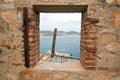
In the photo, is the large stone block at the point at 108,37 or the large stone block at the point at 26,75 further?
the large stone block at the point at 26,75

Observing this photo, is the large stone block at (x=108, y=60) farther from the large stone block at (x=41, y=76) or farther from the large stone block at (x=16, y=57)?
the large stone block at (x=16, y=57)

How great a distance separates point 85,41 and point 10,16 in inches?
42.5

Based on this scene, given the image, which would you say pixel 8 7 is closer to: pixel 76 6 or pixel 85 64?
pixel 76 6

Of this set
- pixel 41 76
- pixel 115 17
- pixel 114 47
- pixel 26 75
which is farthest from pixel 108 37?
pixel 26 75

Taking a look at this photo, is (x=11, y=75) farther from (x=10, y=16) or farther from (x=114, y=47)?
(x=114, y=47)

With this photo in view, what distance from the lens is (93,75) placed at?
2.43 meters

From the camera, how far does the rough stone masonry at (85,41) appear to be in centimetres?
235

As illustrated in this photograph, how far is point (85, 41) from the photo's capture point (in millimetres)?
2469

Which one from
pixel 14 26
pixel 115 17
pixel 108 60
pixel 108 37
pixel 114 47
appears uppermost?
pixel 115 17

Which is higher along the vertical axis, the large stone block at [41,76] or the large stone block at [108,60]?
the large stone block at [108,60]

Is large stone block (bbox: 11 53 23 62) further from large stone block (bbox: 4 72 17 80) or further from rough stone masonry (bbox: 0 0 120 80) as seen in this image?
large stone block (bbox: 4 72 17 80)

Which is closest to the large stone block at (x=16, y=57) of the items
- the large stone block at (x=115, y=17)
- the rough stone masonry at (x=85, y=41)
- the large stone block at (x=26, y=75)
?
the rough stone masonry at (x=85, y=41)

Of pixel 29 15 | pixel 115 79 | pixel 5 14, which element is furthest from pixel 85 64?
pixel 5 14

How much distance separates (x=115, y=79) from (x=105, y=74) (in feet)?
0.50
